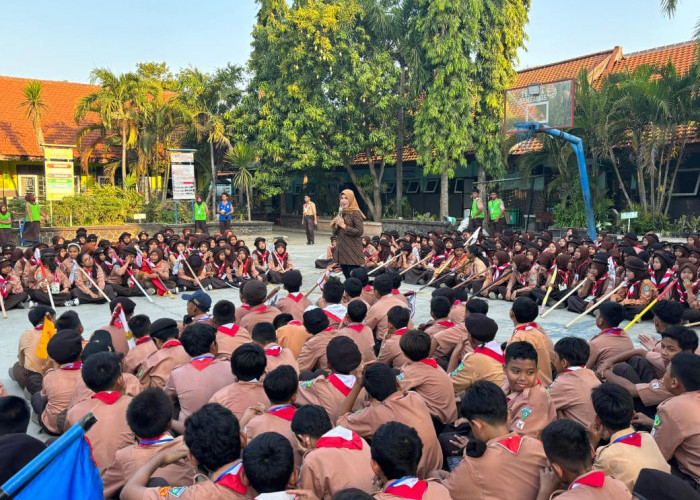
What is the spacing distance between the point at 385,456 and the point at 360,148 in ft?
58.3

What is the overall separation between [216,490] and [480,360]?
7.61 ft

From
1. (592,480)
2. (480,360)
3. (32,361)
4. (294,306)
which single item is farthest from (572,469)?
(32,361)

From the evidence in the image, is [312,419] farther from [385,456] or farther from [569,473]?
[569,473]

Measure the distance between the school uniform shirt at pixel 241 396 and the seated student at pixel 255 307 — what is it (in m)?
2.06

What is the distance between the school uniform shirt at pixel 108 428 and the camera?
330 cm

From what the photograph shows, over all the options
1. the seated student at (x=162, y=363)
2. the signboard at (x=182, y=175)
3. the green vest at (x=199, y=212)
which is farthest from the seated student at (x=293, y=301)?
the signboard at (x=182, y=175)

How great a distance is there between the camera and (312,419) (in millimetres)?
2908

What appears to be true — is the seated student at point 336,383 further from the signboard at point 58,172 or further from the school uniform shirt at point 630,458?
the signboard at point 58,172

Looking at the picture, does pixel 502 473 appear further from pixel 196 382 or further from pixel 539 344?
pixel 196 382

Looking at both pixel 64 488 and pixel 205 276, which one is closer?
pixel 64 488

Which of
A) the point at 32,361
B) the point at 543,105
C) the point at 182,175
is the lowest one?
the point at 32,361

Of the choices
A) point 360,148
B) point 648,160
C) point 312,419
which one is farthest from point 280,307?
point 360,148

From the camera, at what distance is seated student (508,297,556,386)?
14.7 feet

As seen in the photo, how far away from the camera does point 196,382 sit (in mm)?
3990
